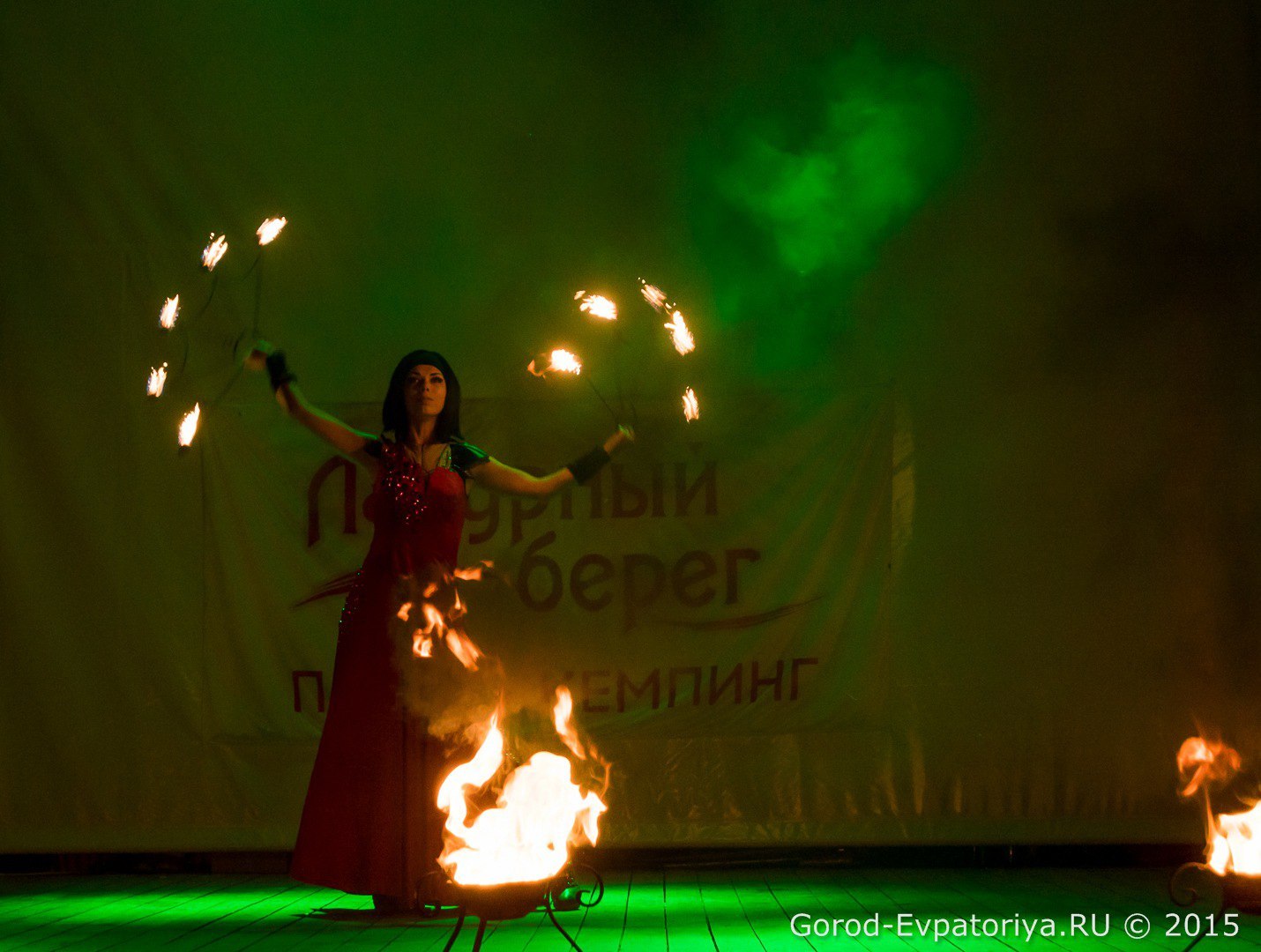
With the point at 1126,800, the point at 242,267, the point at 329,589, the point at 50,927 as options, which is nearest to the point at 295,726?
the point at 329,589

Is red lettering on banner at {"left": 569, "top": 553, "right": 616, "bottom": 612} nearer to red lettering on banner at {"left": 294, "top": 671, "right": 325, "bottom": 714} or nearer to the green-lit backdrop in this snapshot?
the green-lit backdrop

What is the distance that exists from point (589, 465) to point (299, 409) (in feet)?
3.12

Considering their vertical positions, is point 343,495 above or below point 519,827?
above

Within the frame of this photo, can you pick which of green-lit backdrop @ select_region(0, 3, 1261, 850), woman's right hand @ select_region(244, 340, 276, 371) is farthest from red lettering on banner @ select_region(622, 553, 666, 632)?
woman's right hand @ select_region(244, 340, 276, 371)

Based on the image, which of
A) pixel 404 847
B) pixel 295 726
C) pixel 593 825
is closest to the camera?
pixel 593 825

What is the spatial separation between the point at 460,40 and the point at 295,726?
9.97 feet

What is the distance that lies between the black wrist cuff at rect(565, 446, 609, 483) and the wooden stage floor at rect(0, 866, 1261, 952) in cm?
141

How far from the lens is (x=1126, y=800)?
5484 mm

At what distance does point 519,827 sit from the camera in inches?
122

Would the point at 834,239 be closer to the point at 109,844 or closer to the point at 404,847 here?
the point at 404,847

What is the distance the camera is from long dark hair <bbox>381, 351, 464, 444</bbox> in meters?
4.24

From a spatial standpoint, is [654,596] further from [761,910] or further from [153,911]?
Result: [153,911]


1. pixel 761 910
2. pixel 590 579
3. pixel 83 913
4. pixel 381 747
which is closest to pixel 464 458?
pixel 381 747

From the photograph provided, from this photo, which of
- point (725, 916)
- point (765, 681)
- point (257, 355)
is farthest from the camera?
point (765, 681)
